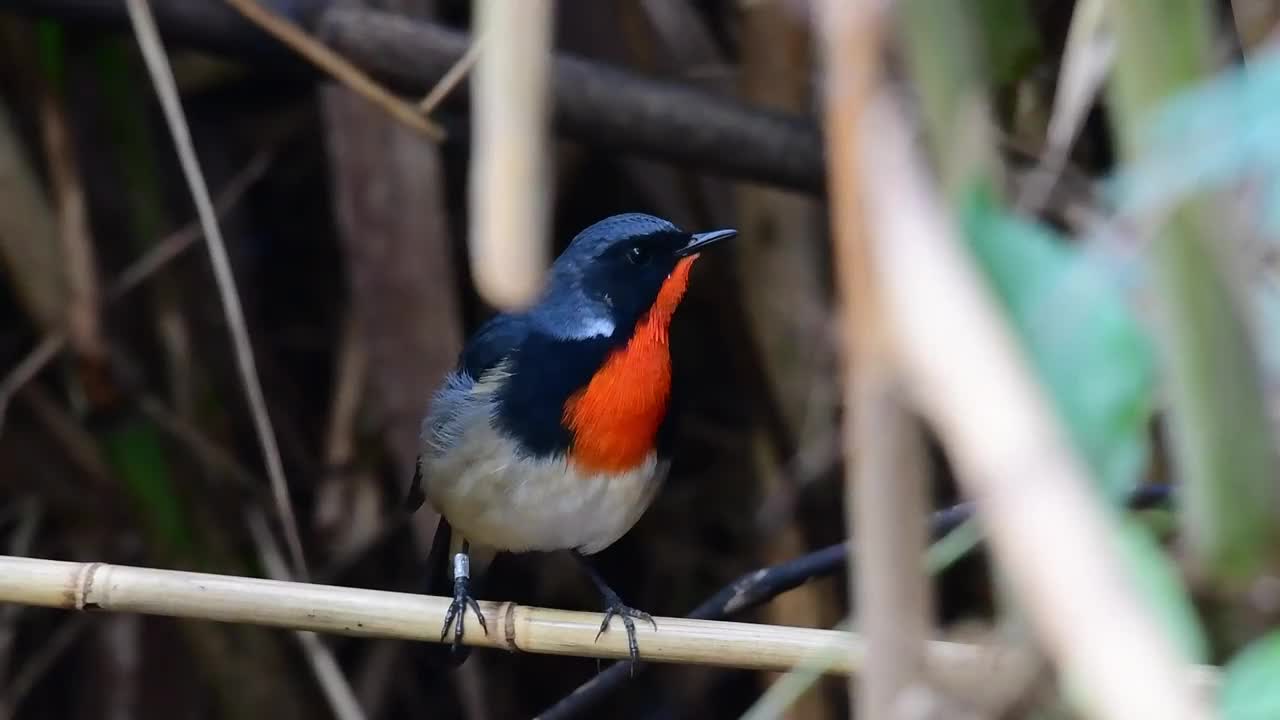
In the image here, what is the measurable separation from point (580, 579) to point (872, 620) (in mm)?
2381

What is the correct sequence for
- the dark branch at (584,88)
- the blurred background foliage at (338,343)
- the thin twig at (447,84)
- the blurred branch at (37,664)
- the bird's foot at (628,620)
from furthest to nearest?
the blurred branch at (37,664), the blurred background foliage at (338,343), the dark branch at (584,88), the thin twig at (447,84), the bird's foot at (628,620)

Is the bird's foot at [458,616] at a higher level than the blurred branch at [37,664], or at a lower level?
lower

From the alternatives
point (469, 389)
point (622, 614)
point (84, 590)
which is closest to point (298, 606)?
point (84, 590)

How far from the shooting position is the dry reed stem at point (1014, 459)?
15.1 inches

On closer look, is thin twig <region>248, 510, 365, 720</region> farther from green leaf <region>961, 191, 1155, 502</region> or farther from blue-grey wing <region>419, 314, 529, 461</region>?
green leaf <region>961, 191, 1155, 502</region>

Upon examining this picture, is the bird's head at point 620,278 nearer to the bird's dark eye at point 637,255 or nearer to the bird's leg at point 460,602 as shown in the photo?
the bird's dark eye at point 637,255

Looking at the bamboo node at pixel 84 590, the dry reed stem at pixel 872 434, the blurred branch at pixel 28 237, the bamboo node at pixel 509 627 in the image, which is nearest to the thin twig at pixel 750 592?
the bamboo node at pixel 509 627

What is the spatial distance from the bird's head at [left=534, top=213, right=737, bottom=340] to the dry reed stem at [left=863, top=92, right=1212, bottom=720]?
63.3 inches

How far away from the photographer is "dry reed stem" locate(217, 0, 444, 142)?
1.81 meters

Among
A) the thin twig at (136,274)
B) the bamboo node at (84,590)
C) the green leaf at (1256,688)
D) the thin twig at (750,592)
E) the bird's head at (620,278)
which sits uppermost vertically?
the thin twig at (136,274)

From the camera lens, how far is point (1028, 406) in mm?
404

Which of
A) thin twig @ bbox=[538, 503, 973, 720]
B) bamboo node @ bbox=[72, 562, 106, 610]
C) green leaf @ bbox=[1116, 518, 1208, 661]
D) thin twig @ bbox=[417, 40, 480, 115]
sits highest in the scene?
thin twig @ bbox=[417, 40, 480, 115]

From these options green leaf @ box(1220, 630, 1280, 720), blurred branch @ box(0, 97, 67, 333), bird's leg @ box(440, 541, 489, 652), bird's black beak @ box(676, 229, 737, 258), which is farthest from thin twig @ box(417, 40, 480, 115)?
green leaf @ box(1220, 630, 1280, 720)

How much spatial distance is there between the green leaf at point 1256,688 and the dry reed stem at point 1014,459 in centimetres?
1
